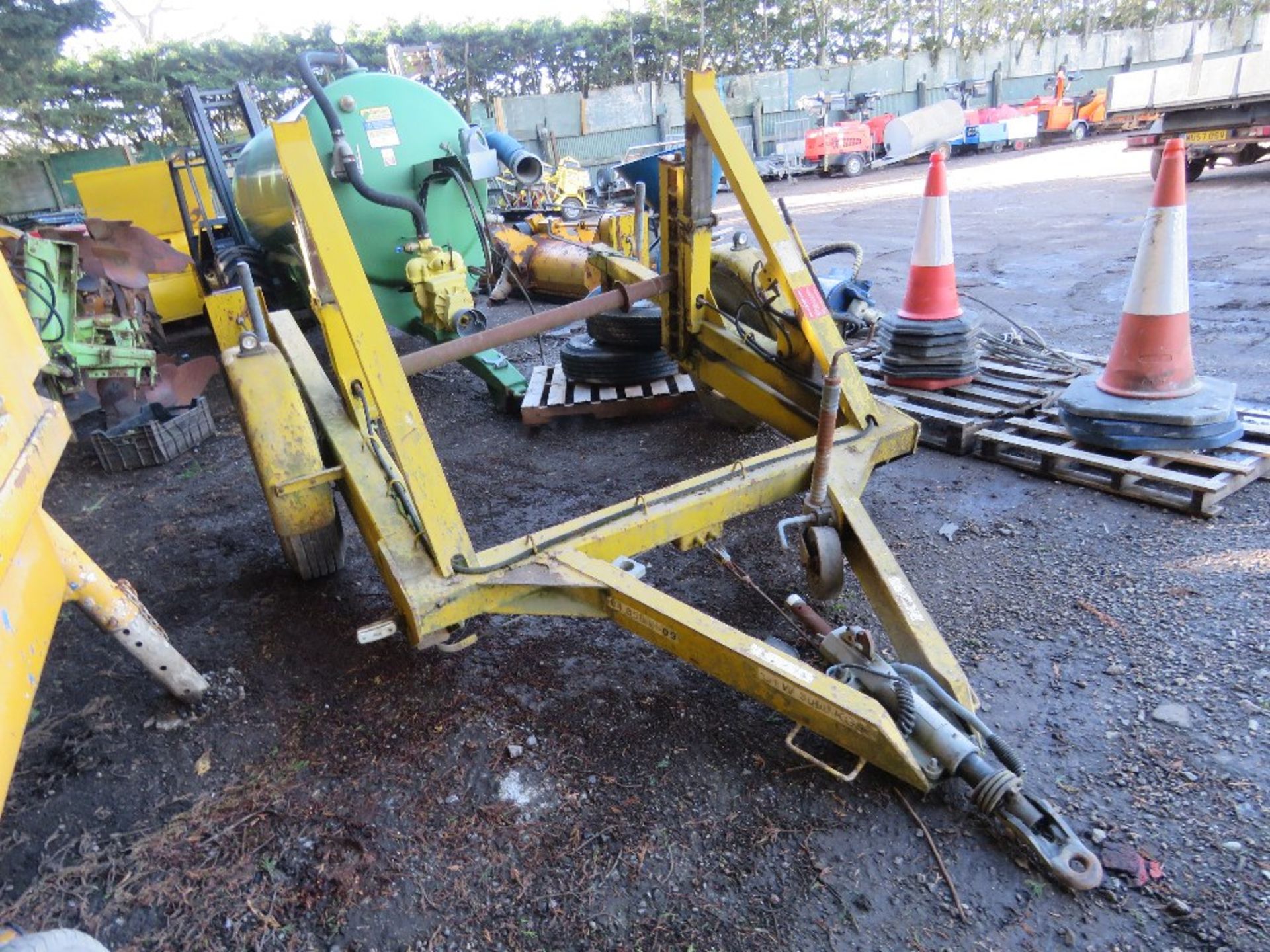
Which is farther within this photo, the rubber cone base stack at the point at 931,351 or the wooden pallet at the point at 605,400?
the wooden pallet at the point at 605,400

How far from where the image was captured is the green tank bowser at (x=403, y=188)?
4688mm

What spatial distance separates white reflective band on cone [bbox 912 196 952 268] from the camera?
3.89 metres

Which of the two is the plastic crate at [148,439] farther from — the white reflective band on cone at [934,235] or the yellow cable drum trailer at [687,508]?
the white reflective band on cone at [934,235]

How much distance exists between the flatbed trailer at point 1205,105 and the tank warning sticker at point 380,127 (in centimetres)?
1020

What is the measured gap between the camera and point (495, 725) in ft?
7.79

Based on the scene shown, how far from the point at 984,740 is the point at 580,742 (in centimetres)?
110

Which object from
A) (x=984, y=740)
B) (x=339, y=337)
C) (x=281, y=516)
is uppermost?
(x=339, y=337)

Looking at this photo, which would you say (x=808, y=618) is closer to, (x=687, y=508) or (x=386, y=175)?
(x=687, y=508)

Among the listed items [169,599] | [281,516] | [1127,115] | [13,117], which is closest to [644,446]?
[281,516]

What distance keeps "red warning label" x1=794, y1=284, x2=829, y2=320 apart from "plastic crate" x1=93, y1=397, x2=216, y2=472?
405 cm

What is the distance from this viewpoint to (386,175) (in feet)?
16.8

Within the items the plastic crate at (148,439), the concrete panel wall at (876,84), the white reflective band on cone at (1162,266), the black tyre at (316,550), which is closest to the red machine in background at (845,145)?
the concrete panel wall at (876,84)

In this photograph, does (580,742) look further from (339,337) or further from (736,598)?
(339,337)

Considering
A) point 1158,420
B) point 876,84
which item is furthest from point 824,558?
point 876,84
